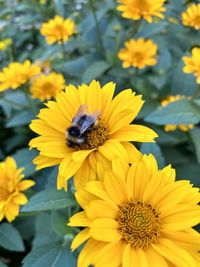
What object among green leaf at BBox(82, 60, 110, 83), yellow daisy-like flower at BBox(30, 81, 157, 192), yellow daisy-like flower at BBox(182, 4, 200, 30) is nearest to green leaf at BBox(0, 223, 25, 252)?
yellow daisy-like flower at BBox(30, 81, 157, 192)

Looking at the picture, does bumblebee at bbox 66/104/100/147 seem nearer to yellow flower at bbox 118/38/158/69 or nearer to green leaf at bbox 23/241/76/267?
green leaf at bbox 23/241/76/267

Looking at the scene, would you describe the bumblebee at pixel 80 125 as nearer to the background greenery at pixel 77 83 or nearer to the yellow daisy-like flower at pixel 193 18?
the background greenery at pixel 77 83

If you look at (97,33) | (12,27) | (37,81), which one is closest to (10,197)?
(37,81)

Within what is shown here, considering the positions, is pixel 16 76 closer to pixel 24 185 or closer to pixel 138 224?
pixel 24 185

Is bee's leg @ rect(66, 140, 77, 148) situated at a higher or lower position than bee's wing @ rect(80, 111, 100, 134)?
lower

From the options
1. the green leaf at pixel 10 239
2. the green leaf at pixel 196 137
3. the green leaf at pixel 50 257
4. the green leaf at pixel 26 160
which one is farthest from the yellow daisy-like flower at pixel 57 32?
the green leaf at pixel 50 257

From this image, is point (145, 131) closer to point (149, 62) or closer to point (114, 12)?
point (149, 62)
